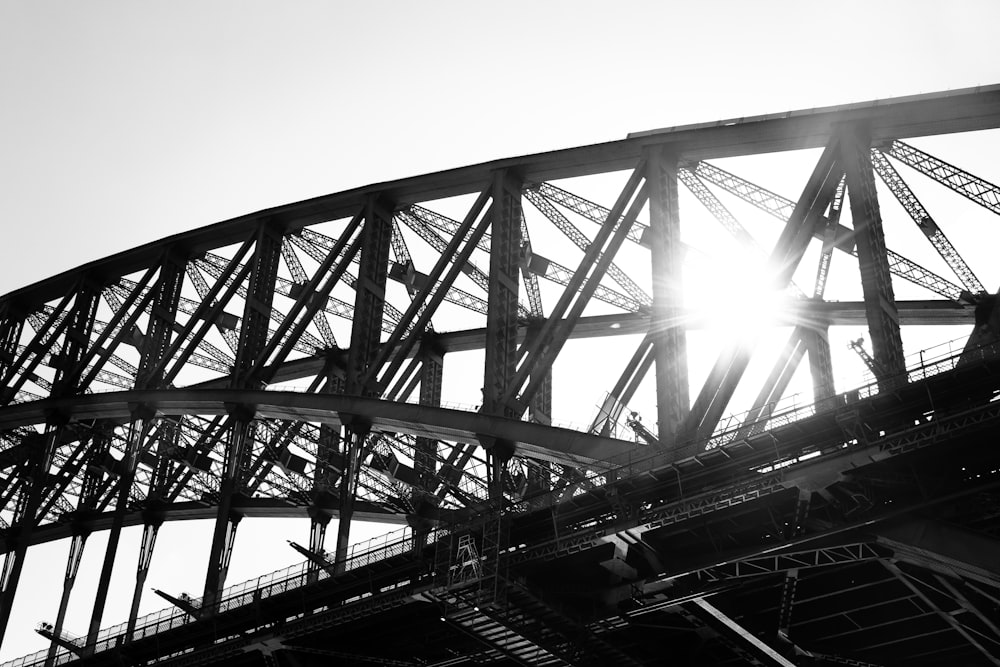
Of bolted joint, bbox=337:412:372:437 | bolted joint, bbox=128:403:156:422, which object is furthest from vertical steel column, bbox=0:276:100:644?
bolted joint, bbox=337:412:372:437

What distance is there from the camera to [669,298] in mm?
35906

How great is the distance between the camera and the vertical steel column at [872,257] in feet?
102

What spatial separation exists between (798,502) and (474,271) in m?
21.0

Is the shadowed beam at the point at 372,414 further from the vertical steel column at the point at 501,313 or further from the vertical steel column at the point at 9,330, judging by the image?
the vertical steel column at the point at 9,330

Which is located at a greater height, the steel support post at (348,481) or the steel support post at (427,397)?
the steel support post at (427,397)

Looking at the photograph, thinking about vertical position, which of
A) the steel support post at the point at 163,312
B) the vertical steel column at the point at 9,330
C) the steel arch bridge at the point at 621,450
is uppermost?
the vertical steel column at the point at 9,330

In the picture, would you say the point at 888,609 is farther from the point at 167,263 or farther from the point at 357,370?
the point at 167,263

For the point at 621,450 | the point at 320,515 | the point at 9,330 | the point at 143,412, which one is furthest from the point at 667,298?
the point at 9,330

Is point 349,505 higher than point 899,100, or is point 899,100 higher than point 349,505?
point 899,100

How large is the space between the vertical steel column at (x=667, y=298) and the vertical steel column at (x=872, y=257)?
5408 mm

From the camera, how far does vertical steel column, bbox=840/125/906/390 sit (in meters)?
31.1

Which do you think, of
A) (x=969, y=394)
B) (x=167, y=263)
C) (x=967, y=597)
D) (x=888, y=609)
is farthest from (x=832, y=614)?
(x=167, y=263)

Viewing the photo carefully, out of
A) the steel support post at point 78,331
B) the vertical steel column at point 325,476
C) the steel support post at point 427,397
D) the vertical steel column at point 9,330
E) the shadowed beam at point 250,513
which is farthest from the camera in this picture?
the vertical steel column at point 9,330

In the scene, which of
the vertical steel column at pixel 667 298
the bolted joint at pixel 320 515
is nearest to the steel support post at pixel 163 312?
the bolted joint at pixel 320 515
